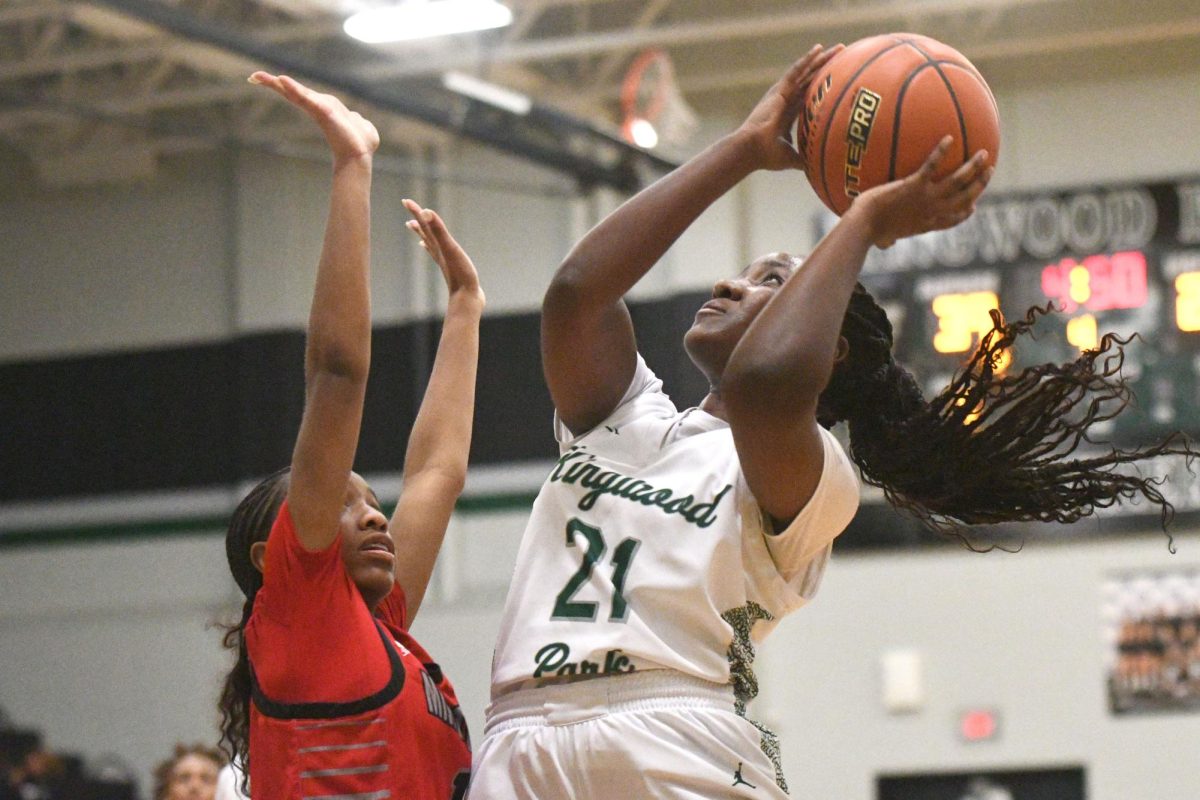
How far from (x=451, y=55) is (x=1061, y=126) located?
3469 mm

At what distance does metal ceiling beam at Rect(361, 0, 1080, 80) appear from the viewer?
29.0 feet

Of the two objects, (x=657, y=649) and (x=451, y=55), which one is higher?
(x=451, y=55)

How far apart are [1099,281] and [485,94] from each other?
3.20 metres

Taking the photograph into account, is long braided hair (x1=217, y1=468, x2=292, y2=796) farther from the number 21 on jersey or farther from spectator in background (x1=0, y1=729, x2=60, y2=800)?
spectator in background (x1=0, y1=729, x2=60, y2=800)

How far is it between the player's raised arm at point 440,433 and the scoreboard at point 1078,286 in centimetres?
536

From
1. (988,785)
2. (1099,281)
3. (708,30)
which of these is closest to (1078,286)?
(1099,281)

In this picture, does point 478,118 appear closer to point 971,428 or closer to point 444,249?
point 444,249

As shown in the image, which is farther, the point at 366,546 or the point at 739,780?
the point at 366,546

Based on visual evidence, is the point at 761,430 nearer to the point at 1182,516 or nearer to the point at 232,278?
the point at 1182,516

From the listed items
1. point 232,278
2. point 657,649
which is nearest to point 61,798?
point 232,278

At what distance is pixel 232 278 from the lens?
11602 millimetres

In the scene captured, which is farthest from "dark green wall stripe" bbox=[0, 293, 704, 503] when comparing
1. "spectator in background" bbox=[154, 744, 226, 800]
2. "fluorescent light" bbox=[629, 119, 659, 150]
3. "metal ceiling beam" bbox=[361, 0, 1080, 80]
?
"spectator in background" bbox=[154, 744, 226, 800]

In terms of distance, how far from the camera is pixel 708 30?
9.21 meters

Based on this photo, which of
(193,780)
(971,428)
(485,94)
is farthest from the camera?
(485,94)
